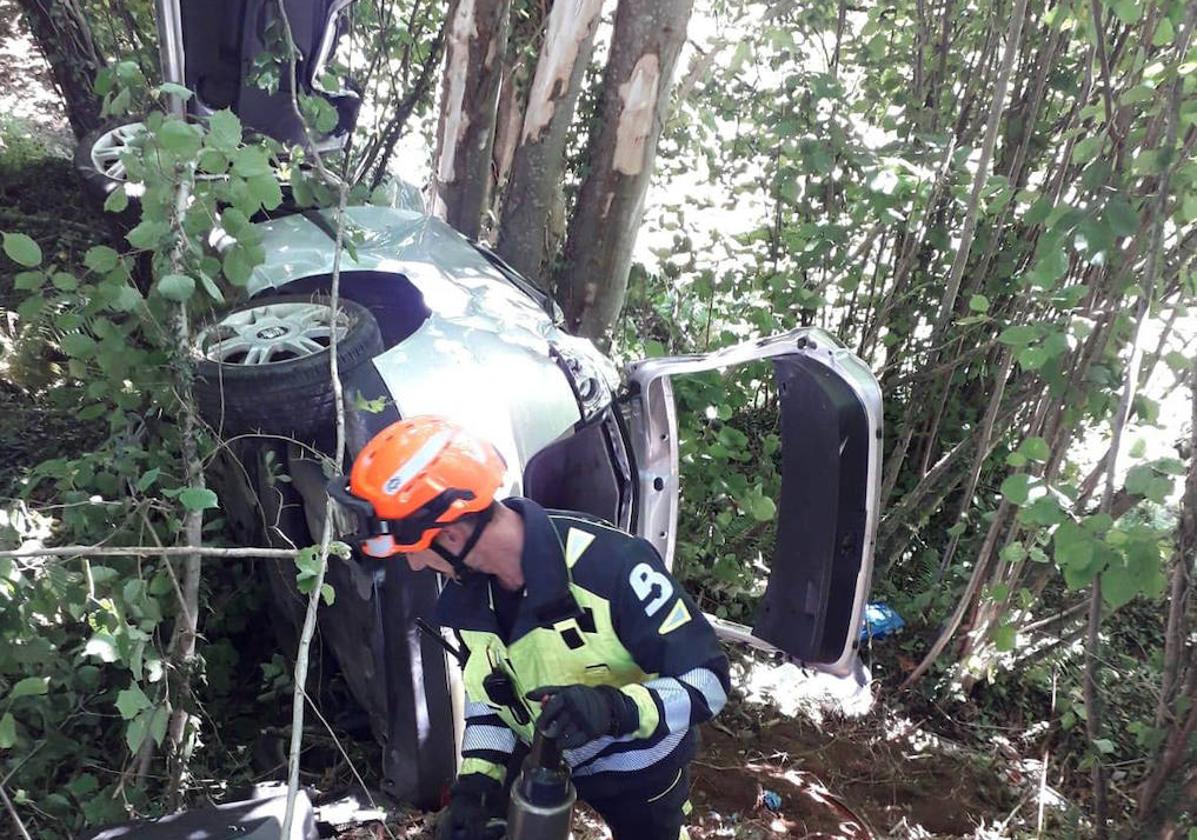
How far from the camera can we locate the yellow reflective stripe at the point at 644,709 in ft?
6.21

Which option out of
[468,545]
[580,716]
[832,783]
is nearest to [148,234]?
[468,545]

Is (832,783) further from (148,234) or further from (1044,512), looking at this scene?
(148,234)

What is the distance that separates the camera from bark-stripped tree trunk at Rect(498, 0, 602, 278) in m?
4.19

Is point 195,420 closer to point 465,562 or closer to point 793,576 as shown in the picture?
point 465,562

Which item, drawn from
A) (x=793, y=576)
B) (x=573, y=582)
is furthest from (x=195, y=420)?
(x=793, y=576)

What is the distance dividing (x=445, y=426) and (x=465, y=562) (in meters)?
0.31

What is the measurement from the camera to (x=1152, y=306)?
9.11 ft

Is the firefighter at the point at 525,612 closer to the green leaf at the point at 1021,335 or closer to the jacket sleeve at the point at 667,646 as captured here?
the jacket sleeve at the point at 667,646

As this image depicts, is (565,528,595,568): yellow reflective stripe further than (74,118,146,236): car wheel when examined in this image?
No

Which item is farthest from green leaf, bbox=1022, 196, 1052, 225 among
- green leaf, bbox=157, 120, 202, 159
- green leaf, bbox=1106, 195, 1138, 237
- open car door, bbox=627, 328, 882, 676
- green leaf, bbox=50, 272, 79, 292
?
green leaf, bbox=50, 272, 79, 292

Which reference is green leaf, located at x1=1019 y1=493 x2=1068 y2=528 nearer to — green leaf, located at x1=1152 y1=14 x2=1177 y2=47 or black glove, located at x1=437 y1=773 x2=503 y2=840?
green leaf, located at x1=1152 y1=14 x2=1177 y2=47

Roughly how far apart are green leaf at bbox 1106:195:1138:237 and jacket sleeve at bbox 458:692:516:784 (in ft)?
6.69

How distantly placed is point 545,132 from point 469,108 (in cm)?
53

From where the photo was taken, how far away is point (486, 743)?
224 centimetres
